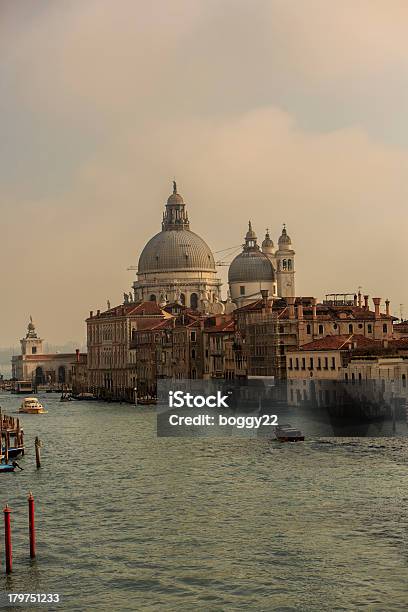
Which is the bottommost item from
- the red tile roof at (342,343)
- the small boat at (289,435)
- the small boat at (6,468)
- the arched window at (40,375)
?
the small boat at (6,468)

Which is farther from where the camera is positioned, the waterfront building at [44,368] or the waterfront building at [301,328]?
the waterfront building at [44,368]

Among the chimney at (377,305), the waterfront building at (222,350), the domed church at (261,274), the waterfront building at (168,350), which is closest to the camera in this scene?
the chimney at (377,305)

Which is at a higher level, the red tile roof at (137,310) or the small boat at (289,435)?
the red tile roof at (137,310)

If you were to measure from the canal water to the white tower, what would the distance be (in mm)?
80365

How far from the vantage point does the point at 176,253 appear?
131 m

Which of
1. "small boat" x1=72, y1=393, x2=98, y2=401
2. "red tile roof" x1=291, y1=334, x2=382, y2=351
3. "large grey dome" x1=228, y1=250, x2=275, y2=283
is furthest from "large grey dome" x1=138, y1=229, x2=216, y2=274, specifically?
"red tile roof" x1=291, y1=334, x2=382, y2=351

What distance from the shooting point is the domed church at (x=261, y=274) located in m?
124

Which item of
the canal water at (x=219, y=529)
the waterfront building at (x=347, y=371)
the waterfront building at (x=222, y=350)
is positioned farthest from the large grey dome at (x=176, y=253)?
the canal water at (x=219, y=529)

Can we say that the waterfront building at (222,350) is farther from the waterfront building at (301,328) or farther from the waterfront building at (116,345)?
the waterfront building at (116,345)

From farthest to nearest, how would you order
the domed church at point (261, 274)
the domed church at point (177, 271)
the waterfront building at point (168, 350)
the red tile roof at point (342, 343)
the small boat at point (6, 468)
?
the domed church at point (177, 271) < the domed church at point (261, 274) < the waterfront building at point (168, 350) < the red tile roof at point (342, 343) < the small boat at point (6, 468)

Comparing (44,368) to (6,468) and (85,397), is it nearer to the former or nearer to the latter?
(85,397)

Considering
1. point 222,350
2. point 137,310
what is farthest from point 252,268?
point 222,350

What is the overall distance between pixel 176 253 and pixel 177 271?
1834 mm

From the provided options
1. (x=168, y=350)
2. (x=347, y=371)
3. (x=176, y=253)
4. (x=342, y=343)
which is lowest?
(x=347, y=371)
